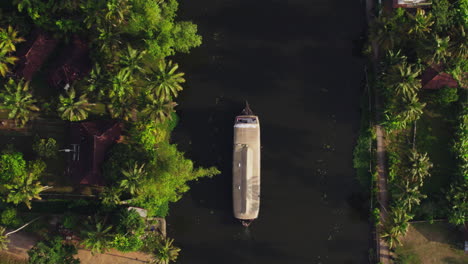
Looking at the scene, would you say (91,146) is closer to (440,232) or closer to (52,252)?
(52,252)

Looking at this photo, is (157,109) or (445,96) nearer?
(157,109)

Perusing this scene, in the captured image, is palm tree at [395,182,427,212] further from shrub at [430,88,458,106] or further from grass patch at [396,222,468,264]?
shrub at [430,88,458,106]

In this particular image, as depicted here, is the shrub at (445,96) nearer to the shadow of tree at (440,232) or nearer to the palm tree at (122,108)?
the shadow of tree at (440,232)

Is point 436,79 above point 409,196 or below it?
above

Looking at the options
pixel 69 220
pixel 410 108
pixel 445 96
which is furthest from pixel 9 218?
pixel 445 96

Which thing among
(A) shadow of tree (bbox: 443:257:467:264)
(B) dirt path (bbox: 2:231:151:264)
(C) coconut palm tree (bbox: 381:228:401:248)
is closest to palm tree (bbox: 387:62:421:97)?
(C) coconut palm tree (bbox: 381:228:401:248)

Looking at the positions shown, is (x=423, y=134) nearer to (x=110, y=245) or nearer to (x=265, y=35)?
(x=265, y=35)

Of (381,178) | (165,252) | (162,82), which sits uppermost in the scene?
(162,82)
